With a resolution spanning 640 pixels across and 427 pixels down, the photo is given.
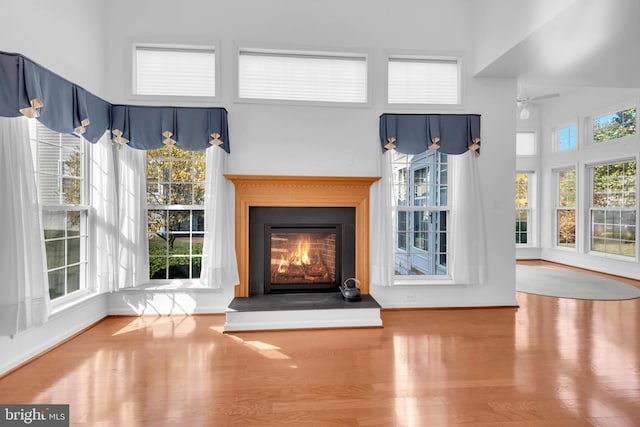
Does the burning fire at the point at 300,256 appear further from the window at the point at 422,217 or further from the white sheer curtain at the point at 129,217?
the white sheer curtain at the point at 129,217

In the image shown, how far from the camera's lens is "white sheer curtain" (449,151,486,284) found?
12.6 ft

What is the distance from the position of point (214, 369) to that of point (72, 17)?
373cm

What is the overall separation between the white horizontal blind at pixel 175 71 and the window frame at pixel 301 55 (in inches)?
11.7

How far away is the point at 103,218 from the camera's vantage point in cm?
343

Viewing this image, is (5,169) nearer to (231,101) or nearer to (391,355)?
(231,101)

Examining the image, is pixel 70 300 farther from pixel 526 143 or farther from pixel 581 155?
pixel 526 143

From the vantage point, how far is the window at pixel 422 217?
4.10 metres

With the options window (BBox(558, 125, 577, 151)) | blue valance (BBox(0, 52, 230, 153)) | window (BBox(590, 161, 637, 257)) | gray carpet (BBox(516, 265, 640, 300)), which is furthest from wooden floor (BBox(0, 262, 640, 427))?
window (BBox(558, 125, 577, 151))

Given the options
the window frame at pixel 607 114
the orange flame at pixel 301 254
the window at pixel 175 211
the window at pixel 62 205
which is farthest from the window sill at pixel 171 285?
the window frame at pixel 607 114

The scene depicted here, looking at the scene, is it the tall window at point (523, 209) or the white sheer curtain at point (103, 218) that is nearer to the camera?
the white sheer curtain at point (103, 218)

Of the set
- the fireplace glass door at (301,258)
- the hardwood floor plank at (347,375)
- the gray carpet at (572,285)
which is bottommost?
the hardwood floor plank at (347,375)

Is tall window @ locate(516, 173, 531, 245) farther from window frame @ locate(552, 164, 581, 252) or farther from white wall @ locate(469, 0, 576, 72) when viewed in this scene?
white wall @ locate(469, 0, 576, 72)

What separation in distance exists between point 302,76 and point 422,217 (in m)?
2.49

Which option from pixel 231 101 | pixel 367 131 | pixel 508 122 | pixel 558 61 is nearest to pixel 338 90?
pixel 367 131
